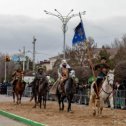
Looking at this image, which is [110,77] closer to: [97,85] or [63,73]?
[97,85]

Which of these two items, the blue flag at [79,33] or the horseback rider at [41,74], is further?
the horseback rider at [41,74]

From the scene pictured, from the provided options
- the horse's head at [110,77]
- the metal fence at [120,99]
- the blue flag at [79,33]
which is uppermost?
the blue flag at [79,33]

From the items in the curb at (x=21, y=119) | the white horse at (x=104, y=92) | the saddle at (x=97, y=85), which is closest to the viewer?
the curb at (x=21, y=119)

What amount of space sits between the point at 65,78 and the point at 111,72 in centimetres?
532

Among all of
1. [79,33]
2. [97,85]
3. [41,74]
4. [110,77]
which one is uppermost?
[79,33]

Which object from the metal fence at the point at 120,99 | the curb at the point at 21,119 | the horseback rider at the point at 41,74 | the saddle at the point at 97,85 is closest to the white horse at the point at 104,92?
the saddle at the point at 97,85

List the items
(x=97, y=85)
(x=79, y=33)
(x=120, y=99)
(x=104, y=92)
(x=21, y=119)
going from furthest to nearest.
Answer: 1. (x=120, y=99)
2. (x=79, y=33)
3. (x=97, y=85)
4. (x=104, y=92)
5. (x=21, y=119)

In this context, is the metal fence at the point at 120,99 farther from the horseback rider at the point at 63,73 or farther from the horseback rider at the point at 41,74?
the horseback rider at the point at 63,73

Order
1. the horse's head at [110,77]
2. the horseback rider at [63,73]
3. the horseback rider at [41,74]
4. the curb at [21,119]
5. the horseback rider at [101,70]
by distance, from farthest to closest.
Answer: the horseback rider at [41,74]
the horseback rider at [63,73]
the horseback rider at [101,70]
the horse's head at [110,77]
the curb at [21,119]

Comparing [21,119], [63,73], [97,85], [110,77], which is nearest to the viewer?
[110,77]

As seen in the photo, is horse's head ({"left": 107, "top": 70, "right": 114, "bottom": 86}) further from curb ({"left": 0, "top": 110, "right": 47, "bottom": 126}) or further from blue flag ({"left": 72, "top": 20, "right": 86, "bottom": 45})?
blue flag ({"left": 72, "top": 20, "right": 86, "bottom": 45})

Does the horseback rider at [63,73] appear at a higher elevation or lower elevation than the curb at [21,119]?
higher

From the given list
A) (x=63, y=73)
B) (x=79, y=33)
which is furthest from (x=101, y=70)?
(x=63, y=73)

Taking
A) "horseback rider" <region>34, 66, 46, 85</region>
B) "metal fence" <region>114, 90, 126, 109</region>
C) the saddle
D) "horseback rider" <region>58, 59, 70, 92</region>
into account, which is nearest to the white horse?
the saddle
